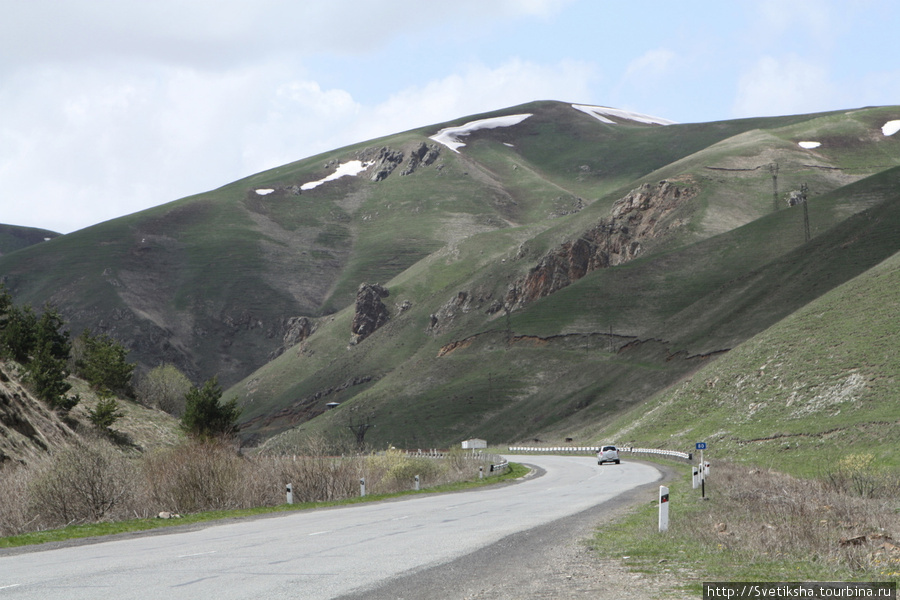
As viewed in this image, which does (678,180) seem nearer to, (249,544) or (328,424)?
(328,424)

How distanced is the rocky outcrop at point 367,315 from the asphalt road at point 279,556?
147 meters

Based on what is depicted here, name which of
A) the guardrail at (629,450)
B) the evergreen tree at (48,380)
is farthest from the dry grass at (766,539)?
the evergreen tree at (48,380)

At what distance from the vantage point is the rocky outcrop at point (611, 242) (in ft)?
488

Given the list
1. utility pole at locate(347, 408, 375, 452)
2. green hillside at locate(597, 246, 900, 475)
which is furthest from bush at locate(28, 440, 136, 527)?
utility pole at locate(347, 408, 375, 452)

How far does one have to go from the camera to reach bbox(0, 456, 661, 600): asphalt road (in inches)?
420

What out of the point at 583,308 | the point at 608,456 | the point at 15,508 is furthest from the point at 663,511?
the point at 583,308

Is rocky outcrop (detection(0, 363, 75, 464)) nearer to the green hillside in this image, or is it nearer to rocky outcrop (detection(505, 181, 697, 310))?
the green hillside

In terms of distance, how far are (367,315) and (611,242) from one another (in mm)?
52117

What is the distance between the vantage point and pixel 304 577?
1151 centimetres

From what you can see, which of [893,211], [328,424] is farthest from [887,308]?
[328,424]

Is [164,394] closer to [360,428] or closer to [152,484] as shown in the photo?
[360,428]

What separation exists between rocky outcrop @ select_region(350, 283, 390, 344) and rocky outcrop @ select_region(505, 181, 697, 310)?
1378 inches

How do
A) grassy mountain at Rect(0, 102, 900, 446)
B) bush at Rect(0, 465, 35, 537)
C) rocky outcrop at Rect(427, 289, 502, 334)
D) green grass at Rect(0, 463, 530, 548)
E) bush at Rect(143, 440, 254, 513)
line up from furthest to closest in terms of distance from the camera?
rocky outcrop at Rect(427, 289, 502, 334), grassy mountain at Rect(0, 102, 900, 446), bush at Rect(143, 440, 254, 513), bush at Rect(0, 465, 35, 537), green grass at Rect(0, 463, 530, 548)

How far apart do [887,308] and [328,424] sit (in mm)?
80357
